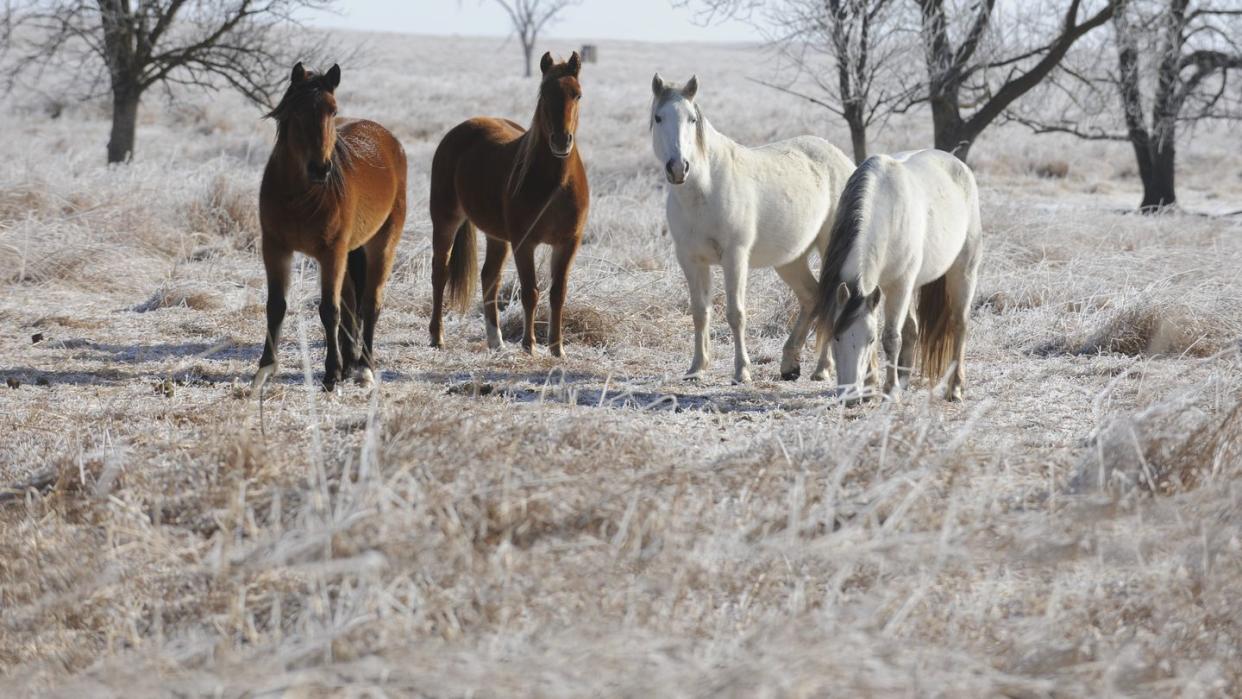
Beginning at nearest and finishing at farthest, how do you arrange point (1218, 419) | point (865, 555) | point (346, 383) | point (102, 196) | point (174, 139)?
point (865, 555), point (1218, 419), point (346, 383), point (102, 196), point (174, 139)

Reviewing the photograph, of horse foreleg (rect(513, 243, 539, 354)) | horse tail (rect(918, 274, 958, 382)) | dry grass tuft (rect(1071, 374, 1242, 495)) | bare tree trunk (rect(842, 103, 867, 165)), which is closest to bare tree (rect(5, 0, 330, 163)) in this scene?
bare tree trunk (rect(842, 103, 867, 165))

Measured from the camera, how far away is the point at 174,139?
23.8m

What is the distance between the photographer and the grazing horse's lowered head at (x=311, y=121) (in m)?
5.24

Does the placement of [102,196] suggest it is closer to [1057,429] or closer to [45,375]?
[45,375]

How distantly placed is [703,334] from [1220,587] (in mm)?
3466

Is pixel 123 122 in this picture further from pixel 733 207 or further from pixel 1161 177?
pixel 1161 177

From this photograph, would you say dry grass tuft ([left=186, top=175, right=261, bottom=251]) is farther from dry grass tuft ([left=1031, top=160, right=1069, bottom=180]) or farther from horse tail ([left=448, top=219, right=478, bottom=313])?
dry grass tuft ([left=1031, top=160, right=1069, bottom=180])

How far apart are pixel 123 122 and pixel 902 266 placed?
43.2 feet

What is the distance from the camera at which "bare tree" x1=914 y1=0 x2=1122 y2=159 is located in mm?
12414

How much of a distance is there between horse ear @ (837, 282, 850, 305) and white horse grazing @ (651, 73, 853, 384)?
0.56 meters

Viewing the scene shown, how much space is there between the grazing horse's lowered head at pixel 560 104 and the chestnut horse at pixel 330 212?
0.89 m

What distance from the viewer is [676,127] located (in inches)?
226

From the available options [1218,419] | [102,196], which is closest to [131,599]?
[1218,419]

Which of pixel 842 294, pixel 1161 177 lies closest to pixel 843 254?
pixel 842 294
